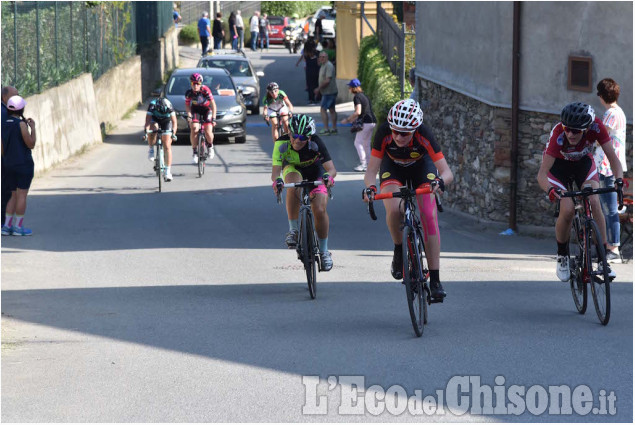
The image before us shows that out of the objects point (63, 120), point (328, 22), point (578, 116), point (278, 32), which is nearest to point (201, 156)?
point (63, 120)

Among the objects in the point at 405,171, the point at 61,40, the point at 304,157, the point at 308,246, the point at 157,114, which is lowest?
the point at 308,246

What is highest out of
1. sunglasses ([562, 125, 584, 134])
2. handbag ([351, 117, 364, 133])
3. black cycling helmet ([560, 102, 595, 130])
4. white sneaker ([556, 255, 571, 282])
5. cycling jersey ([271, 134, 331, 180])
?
black cycling helmet ([560, 102, 595, 130])

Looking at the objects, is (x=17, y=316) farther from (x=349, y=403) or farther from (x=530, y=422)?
(x=530, y=422)

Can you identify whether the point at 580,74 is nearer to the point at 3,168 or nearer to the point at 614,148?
the point at 614,148

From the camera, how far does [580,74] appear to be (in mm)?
14617

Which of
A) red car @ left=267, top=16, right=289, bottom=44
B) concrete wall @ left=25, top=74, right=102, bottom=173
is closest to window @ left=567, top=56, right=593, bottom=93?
concrete wall @ left=25, top=74, right=102, bottom=173

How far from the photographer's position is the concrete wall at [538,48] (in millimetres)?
14094

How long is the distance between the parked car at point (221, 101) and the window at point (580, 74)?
1378 cm

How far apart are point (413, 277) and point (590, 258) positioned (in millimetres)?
1692

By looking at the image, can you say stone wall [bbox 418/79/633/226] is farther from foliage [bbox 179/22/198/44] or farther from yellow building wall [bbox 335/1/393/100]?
foliage [bbox 179/22/198/44]

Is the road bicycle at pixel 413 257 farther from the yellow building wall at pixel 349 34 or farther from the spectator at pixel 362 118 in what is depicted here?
the yellow building wall at pixel 349 34

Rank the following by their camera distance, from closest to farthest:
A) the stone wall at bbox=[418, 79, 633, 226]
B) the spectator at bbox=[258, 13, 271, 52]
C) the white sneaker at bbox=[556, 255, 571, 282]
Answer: the white sneaker at bbox=[556, 255, 571, 282]
the stone wall at bbox=[418, 79, 633, 226]
the spectator at bbox=[258, 13, 271, 52]

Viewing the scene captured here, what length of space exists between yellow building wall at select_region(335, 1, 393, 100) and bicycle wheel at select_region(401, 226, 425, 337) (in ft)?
88.6

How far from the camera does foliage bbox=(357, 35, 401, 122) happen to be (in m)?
23.4
